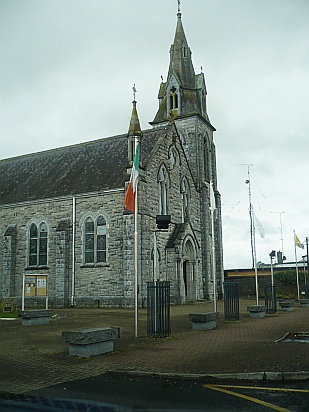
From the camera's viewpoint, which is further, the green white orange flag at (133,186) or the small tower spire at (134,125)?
the small tower spire at (134,125)

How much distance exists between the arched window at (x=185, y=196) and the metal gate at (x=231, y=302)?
1537 centimetres

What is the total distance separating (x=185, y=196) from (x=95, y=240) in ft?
29.2

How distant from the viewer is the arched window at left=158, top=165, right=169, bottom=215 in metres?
31.0

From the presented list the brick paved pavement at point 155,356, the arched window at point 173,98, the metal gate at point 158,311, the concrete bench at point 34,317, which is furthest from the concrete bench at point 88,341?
the arched window at point 173,98

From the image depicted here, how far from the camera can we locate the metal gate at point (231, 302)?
1805cm

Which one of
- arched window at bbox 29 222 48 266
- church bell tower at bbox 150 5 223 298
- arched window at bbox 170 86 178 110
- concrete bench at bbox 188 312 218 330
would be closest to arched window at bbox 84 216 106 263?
arched window at bbox 29 222 48 266

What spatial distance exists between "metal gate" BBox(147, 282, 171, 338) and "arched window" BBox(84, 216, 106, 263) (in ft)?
52.4

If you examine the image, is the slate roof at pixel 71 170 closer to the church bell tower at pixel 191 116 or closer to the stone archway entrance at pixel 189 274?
the church bell tower at pixel 191 116

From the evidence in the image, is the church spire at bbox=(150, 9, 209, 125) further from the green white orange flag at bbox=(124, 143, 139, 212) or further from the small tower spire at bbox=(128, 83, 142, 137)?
the green white orange flag at bbox=(124, 143, 139, 212)

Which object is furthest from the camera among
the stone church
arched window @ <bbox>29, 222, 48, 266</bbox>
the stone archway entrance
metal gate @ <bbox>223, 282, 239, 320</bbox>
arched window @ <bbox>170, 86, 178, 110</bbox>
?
arched window @ <bbox>170, 86, 178, 110</bbox>

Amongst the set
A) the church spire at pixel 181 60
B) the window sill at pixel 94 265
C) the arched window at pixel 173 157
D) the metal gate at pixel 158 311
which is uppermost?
the church spire at pixel 181 60

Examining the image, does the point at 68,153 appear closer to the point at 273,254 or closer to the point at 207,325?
the point at 273,254

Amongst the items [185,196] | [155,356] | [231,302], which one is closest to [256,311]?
[231,302]

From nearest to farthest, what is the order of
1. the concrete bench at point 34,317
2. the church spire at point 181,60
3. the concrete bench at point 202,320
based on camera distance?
the concrete bench at point 202,320 → the concrete bench at point 34,317 → the church spire at point 181,60
